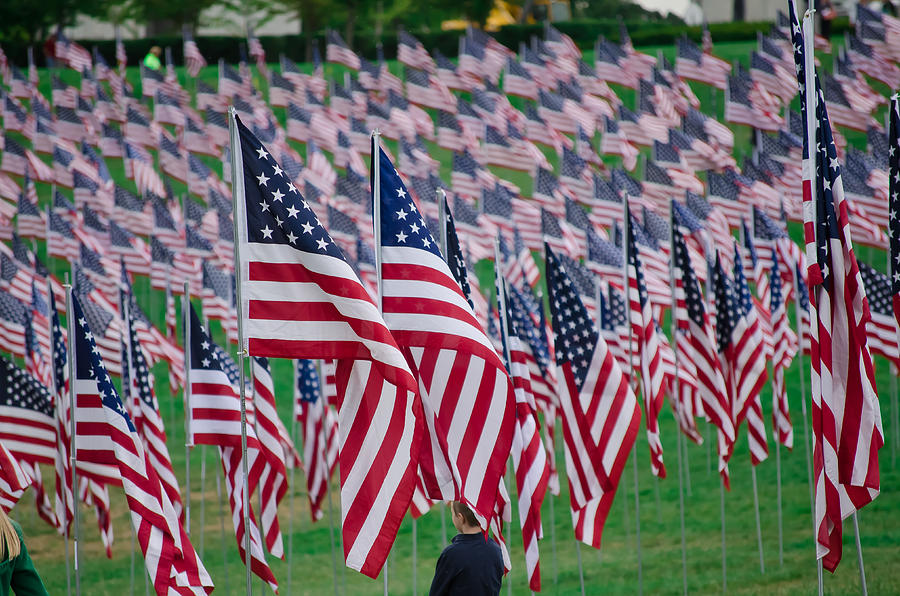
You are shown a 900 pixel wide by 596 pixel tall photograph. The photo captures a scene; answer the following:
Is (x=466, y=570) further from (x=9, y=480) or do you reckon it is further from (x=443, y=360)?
(x=9, y=480)

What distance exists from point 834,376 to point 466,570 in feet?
10.7

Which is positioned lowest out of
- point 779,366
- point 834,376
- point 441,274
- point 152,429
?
point 779,366

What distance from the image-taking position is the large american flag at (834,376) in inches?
331

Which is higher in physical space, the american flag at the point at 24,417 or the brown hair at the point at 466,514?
the brown hair at the point at 466,514

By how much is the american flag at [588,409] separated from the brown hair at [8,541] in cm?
667

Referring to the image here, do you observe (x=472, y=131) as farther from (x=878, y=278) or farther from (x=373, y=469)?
(x=373, y=469)

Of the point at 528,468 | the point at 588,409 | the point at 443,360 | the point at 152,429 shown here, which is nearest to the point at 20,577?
the point at 443,360

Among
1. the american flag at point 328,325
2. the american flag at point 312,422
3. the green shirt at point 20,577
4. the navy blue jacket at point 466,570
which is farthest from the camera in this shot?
the american flag at point 312,422

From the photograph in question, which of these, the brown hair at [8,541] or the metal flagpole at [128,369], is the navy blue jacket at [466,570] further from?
the metal flagpole at [128,369]

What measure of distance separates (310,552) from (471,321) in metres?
12.1

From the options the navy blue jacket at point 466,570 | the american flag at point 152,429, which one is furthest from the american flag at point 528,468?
the navy blue jacket at point 466,570

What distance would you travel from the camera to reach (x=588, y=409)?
1133 cm

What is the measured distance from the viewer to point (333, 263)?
7582 mm

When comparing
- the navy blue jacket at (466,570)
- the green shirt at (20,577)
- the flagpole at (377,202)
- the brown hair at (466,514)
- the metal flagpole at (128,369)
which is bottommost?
the metal flagpole at (128,369)
